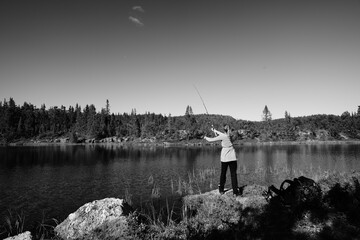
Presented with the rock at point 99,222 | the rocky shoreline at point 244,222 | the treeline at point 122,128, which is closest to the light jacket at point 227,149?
the rocky shoreline at point 244,222

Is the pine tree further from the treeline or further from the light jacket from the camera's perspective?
the light jacket

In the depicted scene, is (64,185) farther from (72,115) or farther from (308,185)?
(72,115)

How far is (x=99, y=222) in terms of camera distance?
23.5 ft

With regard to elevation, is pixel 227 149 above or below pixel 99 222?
above

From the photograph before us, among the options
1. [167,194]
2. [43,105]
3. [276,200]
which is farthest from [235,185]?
[43,105]

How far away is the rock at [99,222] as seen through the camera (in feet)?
20.3

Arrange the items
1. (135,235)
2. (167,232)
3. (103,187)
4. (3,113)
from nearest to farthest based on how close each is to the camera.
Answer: (135,235), (167,232), (103,187), (3,113)

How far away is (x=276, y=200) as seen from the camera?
7922mm

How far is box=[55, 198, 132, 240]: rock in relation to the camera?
20.3 feet

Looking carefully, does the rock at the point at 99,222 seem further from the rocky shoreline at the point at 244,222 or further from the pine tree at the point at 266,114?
the pine tree at the point at 266,114

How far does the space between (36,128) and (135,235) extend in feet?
577

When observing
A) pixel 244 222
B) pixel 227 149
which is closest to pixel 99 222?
pixel 244 222

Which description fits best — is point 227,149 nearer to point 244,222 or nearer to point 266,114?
point 244,222

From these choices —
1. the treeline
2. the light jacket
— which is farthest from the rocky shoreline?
the treeline
